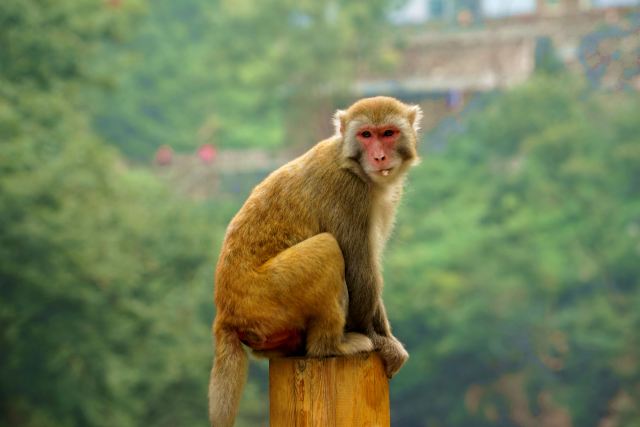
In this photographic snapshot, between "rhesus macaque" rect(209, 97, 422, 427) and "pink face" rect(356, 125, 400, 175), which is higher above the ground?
"pink face" rect(356, 125, 400, 175)

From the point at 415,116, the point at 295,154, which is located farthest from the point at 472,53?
the point at 415,116

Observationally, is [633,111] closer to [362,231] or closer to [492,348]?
[492,348]

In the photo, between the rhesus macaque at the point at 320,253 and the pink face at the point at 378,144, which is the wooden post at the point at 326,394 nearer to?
the rhesus macaque at the point at 320,253

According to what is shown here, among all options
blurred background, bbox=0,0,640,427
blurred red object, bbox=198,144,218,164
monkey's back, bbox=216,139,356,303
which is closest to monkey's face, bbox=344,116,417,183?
monkey's back, bbox=216,139,356,303

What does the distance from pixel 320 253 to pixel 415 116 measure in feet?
2.25

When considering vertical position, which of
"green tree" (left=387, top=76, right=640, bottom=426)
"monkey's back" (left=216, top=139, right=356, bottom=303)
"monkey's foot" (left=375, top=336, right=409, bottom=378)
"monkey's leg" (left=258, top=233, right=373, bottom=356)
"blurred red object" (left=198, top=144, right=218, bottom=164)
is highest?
"monkey's back" (left=216, top=139, right=356, bottom=303)

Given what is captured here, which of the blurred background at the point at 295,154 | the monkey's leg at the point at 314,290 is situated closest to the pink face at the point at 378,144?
the monkey's leg at the point at 314,290

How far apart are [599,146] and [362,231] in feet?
58.2

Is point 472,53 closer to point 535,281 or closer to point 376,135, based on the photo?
point 535,281

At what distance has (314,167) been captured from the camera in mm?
3475

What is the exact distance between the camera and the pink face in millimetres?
3377

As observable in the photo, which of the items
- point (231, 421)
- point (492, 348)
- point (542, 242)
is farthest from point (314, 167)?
point (542, 242)

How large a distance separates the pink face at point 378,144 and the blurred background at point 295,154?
765 cm

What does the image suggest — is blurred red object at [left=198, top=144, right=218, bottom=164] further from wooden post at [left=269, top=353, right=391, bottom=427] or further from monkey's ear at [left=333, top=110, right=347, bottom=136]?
wooden post at [left=269, top=353, right=391, bottom=427]
